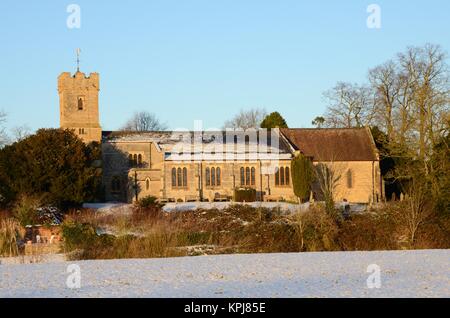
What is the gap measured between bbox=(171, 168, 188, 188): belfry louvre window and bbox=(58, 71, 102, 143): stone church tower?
28.7 ft

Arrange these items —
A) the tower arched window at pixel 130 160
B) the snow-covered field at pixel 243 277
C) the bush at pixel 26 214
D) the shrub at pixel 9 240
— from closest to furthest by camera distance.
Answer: the snow-covered field at pixel 243 277
the shrub at pixel 9 240
the bush at pixel 26 214
the tower arched window at pixel 130 160

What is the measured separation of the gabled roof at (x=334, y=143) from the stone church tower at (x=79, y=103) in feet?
49.4

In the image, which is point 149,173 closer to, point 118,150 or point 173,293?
point 118,150

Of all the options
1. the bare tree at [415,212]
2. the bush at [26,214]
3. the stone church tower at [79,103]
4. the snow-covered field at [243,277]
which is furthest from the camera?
the stone church tower at [79,103]

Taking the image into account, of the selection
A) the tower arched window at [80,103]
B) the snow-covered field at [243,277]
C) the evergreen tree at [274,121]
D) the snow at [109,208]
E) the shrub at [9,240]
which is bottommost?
the snow-covered field at [243,277]

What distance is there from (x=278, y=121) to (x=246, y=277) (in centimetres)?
4567

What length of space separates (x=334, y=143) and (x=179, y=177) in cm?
1224

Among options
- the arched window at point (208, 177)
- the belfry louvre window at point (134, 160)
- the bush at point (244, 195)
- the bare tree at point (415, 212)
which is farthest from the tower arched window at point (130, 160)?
the bare tree at point (415, 212)

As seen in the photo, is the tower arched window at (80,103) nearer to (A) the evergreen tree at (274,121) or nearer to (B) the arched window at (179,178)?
(B) the arched window at (179,178)

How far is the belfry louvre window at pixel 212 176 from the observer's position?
49656 mm

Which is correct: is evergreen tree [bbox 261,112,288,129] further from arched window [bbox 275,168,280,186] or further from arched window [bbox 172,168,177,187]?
arched window [bbox 172,168,177,187]

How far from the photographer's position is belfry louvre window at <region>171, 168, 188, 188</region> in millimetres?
49344

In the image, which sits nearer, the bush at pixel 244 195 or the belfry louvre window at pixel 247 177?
the bush at pixel 244 195

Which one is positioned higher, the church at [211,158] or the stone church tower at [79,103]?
the stone church tower at [79,103]
